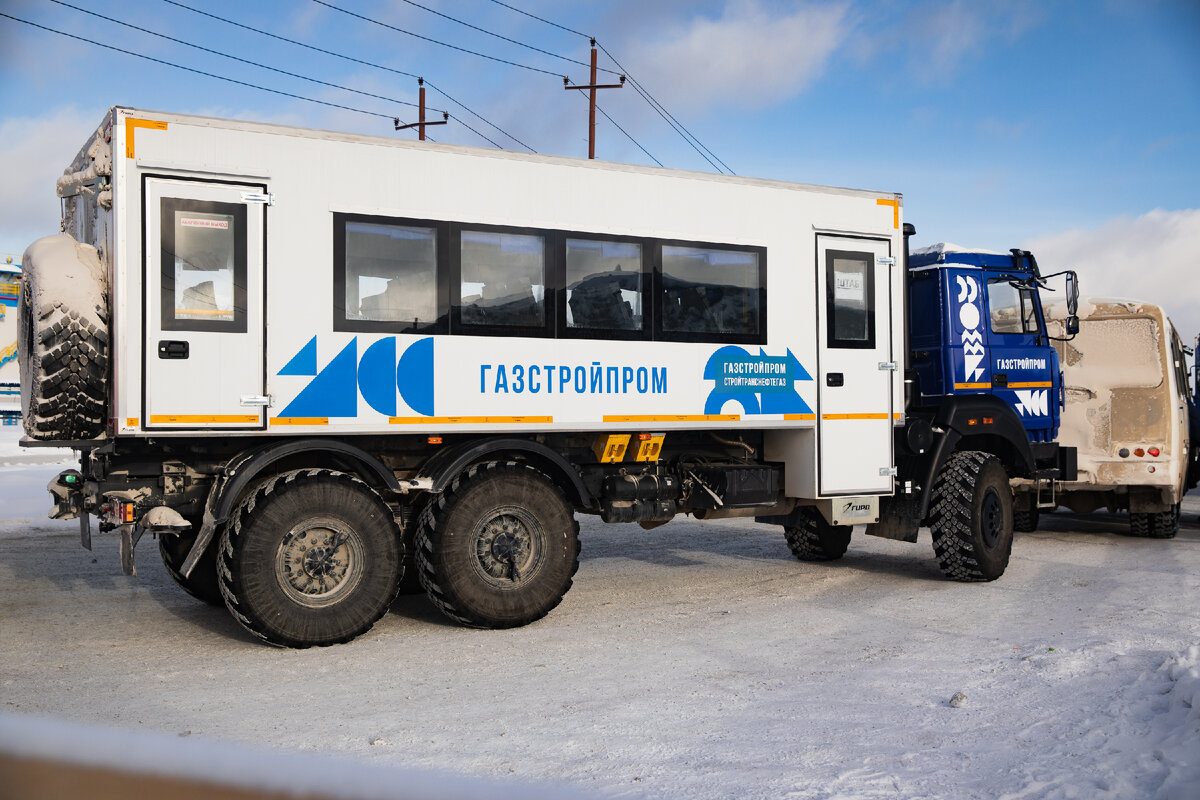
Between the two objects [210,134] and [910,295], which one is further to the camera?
[910,295]

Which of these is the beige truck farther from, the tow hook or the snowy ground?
the tow hook

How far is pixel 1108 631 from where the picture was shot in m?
7.27

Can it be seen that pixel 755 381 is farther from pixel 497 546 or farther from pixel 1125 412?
pixel 1125 412

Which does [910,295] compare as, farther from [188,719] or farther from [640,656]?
[188,719]

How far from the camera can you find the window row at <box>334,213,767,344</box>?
7.23 metres

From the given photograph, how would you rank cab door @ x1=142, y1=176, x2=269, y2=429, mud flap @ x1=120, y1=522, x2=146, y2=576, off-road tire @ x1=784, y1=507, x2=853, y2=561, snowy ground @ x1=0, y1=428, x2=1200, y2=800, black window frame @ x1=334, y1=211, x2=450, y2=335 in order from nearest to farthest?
snowy ground @ x1=0, y1=428, x2=1200, y2=800, cab door @ x1=142, y1=176, x2=269, y2=429, mud flap @ x1=120, y1=522, x2=146, y2=576, black window frame @ x1=334, y1=211, x2=450, y2=335, off-road tire @ x1=784, y1=507, x2=853, y2=561

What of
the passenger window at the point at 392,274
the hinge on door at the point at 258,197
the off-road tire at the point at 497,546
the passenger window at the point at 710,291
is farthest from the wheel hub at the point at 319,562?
the passenger window at the point at 710,291

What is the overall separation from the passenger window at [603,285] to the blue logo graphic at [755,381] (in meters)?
0.85

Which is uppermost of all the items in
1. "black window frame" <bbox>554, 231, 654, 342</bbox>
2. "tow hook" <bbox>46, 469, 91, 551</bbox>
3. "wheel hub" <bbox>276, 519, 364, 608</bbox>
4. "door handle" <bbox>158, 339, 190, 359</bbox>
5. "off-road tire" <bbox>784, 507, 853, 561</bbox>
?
"black window frame" <bbox>554, 231, 654, 342</bbox>

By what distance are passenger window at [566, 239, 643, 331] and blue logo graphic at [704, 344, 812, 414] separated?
A: 85 cm

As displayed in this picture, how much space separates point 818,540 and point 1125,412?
4.93 metres

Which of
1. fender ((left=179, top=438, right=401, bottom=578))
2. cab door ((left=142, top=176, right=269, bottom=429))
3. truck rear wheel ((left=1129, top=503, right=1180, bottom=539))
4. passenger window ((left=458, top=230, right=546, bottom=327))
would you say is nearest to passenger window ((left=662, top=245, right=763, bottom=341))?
passenger window ((left=458, top=230, right=546, bottom=327))

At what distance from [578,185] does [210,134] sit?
8.85 ft

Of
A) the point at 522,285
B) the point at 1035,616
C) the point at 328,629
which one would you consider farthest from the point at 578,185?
the point at 1035,616
